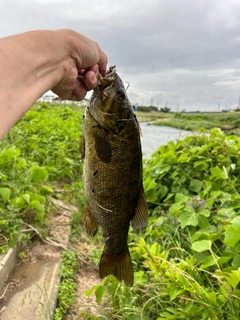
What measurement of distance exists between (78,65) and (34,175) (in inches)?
103

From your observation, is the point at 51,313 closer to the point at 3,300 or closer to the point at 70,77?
the point at 3,300

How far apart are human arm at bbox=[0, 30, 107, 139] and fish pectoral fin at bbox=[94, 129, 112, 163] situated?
0.33 meters

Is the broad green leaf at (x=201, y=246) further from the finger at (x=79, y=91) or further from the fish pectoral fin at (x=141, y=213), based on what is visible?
the finger at (x=79, y=91)

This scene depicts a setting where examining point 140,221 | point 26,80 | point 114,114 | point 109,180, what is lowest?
point 140,221

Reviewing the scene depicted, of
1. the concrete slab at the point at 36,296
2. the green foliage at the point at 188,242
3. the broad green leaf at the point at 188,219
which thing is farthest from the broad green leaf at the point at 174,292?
the concrete slab at the point at 36,296

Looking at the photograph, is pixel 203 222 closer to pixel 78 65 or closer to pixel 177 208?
pixel 177 208

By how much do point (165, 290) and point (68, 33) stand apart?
6.52 ft

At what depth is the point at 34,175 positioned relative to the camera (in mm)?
4434

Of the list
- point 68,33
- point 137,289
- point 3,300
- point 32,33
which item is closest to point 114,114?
point 68,33

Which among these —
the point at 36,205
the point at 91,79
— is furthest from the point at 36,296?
the point at 91,79

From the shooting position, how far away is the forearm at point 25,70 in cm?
130

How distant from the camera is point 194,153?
4723mm

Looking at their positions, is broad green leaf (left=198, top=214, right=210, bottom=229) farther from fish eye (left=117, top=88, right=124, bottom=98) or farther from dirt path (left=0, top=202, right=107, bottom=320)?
fish eye (left=117, top=88, right=124, bottom=98)

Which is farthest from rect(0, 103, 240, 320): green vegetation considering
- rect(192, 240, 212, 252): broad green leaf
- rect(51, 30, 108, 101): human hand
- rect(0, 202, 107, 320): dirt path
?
rect(51, 30, 108, 101): human hand
